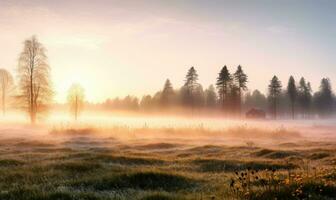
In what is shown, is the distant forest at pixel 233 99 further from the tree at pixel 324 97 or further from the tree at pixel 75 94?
the tree at pixel 75 94

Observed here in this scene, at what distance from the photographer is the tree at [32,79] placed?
52.6m

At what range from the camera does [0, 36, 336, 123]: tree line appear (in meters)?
52.9

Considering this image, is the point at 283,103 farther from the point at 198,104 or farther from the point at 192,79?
the point at 192,79

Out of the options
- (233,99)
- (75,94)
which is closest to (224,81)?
(233,99)

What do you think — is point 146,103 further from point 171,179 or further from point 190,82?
point 171,179

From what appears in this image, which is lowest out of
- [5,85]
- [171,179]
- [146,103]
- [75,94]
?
[171,179]

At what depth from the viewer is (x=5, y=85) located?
275 ft

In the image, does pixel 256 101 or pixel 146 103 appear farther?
pixel 256 101

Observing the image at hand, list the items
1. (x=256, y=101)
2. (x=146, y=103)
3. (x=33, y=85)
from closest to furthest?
1. (x=33, y=85)
2. (x=146, y=103)
3. (x=256, y=101)

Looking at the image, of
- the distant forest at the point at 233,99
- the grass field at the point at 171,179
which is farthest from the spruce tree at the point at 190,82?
the grass field at the point at 171,179

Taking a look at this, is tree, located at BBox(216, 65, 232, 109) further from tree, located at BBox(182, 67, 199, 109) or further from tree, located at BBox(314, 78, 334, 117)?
tree, located at BBox(314, 78, 334, 117)

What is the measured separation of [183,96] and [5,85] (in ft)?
165

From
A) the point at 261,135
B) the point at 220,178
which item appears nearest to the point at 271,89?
the point at 261,135

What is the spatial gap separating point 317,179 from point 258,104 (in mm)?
147387
